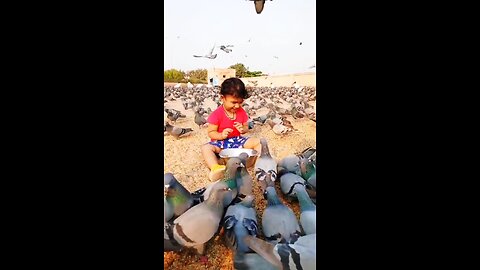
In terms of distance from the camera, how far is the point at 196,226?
2.05 meters

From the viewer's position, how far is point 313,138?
2.31 meters

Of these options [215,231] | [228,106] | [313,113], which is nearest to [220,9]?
[228,106]

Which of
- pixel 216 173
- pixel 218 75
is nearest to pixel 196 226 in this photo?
pixel 216 173

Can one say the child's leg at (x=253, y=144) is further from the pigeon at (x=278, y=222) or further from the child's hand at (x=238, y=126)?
the pigeon at (x=278, y=222)

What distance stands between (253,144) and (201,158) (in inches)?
10.2

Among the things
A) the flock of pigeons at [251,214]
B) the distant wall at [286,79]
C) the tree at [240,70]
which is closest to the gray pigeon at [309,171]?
the flock of pigeons at [251,214]

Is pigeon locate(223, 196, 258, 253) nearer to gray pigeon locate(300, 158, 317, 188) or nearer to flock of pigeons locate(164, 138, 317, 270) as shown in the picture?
flock of pigeons locate(164, 138, 317, 270)

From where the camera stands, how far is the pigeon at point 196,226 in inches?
81.0

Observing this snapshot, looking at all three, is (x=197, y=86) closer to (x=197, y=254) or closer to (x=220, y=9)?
(x=220, y=9)

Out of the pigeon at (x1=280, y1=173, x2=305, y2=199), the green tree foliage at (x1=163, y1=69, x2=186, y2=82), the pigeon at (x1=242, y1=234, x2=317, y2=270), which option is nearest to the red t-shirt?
the green tree foliage at (x1=163, y1=69, x2=186, y2=82)

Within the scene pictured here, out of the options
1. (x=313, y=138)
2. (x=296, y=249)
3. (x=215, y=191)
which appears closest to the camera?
(x=296, y=249)

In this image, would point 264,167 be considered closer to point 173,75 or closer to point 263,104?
point 263,104

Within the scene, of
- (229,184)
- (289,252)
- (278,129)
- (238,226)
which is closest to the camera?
(289,252)

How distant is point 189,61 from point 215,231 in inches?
31.4
